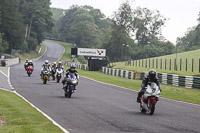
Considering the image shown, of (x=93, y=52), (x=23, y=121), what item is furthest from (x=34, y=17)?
(x=23, y=121)

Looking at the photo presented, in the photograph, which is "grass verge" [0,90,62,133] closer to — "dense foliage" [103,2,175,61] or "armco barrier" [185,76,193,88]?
"armco barrier" [185,76,193,88]

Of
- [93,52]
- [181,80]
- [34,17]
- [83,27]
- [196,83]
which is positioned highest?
[34,17]

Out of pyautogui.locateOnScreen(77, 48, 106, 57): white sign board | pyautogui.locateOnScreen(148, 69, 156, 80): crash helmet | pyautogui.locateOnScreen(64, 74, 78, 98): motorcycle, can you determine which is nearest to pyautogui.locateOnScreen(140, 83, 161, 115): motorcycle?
pyautogui.locateOnScreen(148, 69, 156, 80): crash helmet

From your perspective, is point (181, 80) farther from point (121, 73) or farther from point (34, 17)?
point (34, 17)

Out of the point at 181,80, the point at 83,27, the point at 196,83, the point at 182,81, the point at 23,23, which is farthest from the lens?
the point at 83,27

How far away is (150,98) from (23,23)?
11112cm

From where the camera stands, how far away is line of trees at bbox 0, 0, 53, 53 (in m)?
104

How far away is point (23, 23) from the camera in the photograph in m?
122

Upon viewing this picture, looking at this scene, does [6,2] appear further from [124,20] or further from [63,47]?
[63,47]

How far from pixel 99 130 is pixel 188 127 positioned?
2593mm

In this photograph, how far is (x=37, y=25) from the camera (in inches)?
5079

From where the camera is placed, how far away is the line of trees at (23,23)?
10356cm

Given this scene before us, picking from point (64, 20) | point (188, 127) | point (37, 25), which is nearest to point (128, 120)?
point (188, 127)

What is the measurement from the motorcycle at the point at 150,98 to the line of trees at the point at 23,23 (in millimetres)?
77193
